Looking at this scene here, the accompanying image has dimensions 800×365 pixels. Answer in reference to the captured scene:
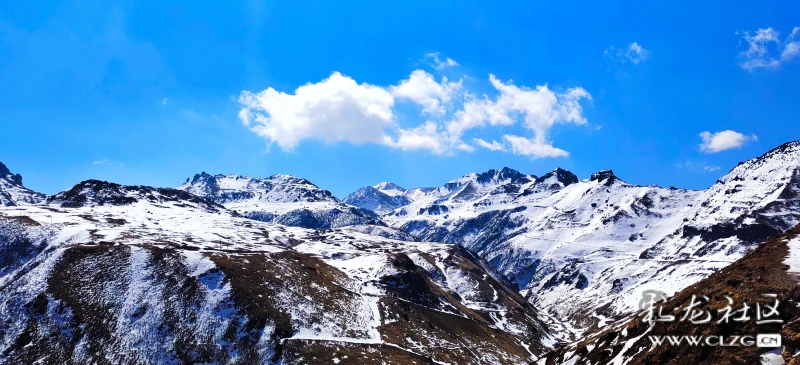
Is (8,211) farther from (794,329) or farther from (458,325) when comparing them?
(794,329)

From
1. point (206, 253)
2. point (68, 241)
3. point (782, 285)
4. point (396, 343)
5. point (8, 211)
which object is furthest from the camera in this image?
point (8, 211)

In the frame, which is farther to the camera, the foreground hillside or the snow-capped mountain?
the snow-capped mountain

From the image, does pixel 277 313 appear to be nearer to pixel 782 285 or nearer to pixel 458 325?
pixel 458 325

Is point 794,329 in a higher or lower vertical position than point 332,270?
lower

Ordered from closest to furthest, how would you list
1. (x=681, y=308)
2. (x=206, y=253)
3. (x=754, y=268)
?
1. (x=681, y=308)
2. (x=754, y=268)
3. (x=206, y=253)

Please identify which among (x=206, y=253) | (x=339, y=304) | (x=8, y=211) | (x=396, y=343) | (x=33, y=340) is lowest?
(x=33, y=340)

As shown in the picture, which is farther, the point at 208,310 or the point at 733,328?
the point at 208,310

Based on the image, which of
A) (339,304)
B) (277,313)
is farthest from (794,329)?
(339,304)

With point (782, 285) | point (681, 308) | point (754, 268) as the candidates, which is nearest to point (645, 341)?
point (681, 308)

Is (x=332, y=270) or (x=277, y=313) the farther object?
(x=332, y=270)

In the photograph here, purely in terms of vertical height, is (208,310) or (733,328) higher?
(733,328)

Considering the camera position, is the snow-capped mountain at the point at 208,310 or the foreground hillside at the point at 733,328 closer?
the foreground hillside at the point at 733,328

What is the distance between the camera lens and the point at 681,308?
1519 inches

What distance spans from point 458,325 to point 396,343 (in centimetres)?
3717
